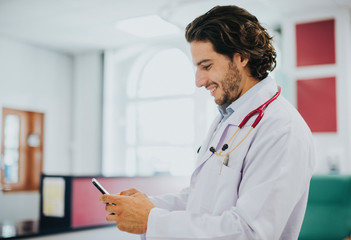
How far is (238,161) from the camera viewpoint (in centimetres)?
113

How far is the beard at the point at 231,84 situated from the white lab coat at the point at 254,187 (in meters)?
0.06

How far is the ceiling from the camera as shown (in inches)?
192

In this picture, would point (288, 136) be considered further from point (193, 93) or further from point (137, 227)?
point (193, 93)

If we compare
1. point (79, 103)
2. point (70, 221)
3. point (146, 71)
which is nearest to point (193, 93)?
point (146, 71)

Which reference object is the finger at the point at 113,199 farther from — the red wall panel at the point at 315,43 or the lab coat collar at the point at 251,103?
the red wall panel at the point at 315,43

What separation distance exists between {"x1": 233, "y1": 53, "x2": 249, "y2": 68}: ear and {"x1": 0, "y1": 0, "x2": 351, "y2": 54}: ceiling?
10.8 ft

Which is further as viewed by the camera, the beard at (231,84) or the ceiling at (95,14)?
the ceiling at (95,14)

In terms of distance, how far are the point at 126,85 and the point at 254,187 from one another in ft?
20.3

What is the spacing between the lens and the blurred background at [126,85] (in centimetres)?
490

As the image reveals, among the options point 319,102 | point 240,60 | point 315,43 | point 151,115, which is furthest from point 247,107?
point 151,115

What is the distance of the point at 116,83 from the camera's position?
7.18 m

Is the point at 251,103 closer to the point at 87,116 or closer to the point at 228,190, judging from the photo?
the point at 228,190

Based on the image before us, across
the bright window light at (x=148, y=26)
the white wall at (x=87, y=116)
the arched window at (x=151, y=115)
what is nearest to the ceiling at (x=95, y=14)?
the bright window light at (x=148, y=26)

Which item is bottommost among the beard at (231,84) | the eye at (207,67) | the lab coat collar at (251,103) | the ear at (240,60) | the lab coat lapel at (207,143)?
the lab coat lapel at (207,143)
